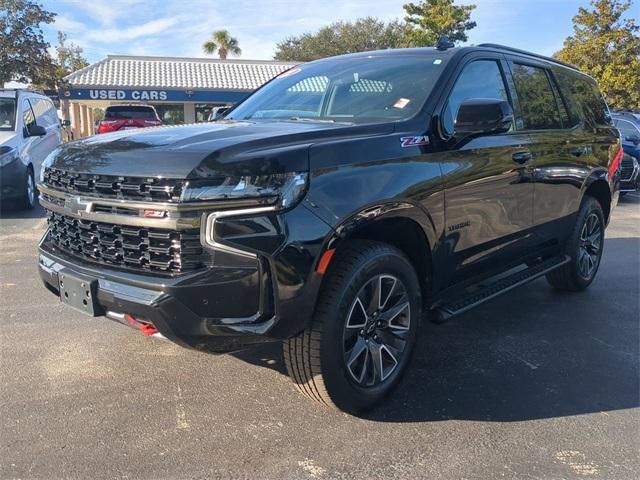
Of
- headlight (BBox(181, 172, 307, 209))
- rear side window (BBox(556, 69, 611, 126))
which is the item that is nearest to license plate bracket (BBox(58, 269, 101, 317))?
headlight (BBox(181, 172, 307, 209))

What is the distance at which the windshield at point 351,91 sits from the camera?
3650 mm

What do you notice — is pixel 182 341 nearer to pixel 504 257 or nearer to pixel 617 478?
pixel 617 478

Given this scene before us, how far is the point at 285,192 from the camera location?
2625 millimetres

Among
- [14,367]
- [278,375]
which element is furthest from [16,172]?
[278,375]

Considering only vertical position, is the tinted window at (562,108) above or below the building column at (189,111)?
below

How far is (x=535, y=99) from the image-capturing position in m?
4.59

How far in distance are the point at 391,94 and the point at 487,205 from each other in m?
0.96

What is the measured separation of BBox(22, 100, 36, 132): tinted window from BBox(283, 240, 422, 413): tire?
830 centimetres

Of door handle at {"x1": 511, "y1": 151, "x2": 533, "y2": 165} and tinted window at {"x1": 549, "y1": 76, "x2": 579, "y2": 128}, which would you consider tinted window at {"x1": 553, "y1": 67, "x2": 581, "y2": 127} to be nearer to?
tinted window at {"x1": 549, "y1": 76, "x2": 579, "y2": 128}

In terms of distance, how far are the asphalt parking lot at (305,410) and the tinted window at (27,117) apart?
5.90 m

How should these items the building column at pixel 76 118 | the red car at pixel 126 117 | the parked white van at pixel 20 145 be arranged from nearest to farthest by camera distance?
the parked white van at pixel 20 145, the red car at pixel 126 117, the building column at pixel 76 118

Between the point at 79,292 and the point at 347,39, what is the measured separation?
Result: 48.5 meters

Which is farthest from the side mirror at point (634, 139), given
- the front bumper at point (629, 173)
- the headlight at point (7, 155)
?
the headlight at point (7, 155)

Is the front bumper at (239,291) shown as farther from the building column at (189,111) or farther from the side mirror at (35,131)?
the building column at (189,111)
